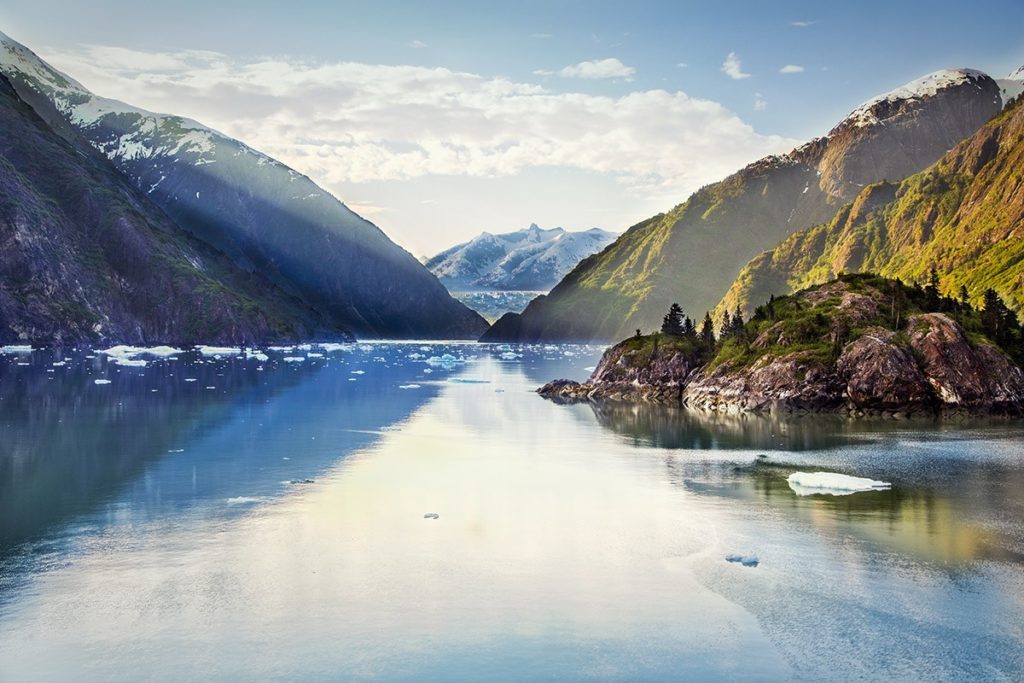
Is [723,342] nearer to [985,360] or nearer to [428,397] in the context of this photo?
[985,360]

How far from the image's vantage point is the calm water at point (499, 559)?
22.5m

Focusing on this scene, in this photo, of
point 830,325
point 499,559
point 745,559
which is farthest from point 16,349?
point 745,559

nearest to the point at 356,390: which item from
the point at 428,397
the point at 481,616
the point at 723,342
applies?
the point at 428,397

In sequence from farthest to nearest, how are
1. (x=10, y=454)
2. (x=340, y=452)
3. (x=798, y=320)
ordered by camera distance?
(x=798, y=320) → (x=340, y=452) → (x=10, y=454)

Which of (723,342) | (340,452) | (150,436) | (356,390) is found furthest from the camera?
(356,390)

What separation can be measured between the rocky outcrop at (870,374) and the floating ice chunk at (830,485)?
40.5 meters

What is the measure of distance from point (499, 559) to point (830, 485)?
21.1 meters

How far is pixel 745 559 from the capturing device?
31.1 m

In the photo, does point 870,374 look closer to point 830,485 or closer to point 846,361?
point 846,361

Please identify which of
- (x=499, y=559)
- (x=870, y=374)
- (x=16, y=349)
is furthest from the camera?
(x=16, y=349)

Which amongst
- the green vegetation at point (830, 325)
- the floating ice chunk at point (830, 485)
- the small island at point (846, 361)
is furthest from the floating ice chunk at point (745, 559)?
the green vegetation at point (830, 325)

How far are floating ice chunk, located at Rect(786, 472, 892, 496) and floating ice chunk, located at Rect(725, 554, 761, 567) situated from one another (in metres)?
13.8

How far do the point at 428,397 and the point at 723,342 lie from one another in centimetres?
3542

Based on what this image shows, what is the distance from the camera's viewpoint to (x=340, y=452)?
5734 cm
